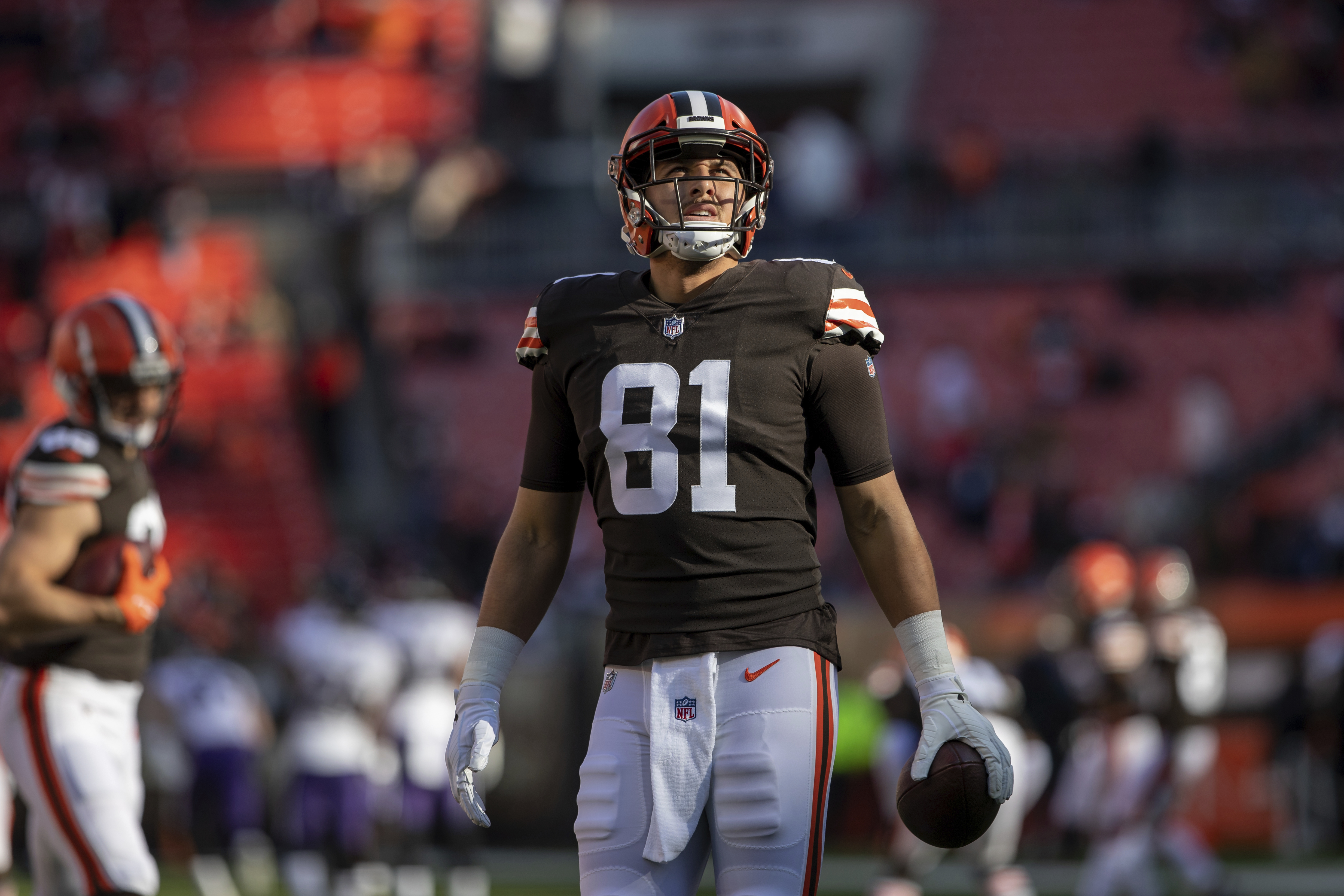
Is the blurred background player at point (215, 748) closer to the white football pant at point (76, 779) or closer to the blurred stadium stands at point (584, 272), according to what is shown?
the blurred stadium stands at point (584, 272)

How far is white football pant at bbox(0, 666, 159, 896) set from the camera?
4461mm

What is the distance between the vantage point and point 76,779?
4492mm

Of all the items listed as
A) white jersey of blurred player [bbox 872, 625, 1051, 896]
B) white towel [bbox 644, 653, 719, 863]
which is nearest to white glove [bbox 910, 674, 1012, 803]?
white towel [bbox 644, 653, 719, 863]

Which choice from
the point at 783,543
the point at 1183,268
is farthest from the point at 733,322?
the point at 1183,268

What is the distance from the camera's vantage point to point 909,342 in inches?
685

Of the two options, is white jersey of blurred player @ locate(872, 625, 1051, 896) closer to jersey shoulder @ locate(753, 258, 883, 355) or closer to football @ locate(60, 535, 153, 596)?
football @ locate(60, 535, 153, 596)

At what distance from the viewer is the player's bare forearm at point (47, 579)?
14.6 feet

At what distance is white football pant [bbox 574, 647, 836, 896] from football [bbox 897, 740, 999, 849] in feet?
0.65

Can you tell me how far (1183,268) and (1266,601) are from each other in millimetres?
6512

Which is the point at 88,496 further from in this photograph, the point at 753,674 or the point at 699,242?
the point at 753,674

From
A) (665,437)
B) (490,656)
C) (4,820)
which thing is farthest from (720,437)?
(4,820)

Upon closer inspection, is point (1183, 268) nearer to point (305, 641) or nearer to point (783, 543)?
point (305, 641)

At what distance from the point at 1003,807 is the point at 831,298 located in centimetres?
409

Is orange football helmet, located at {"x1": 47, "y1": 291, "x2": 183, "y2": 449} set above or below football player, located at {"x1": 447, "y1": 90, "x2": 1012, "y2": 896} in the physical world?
above
